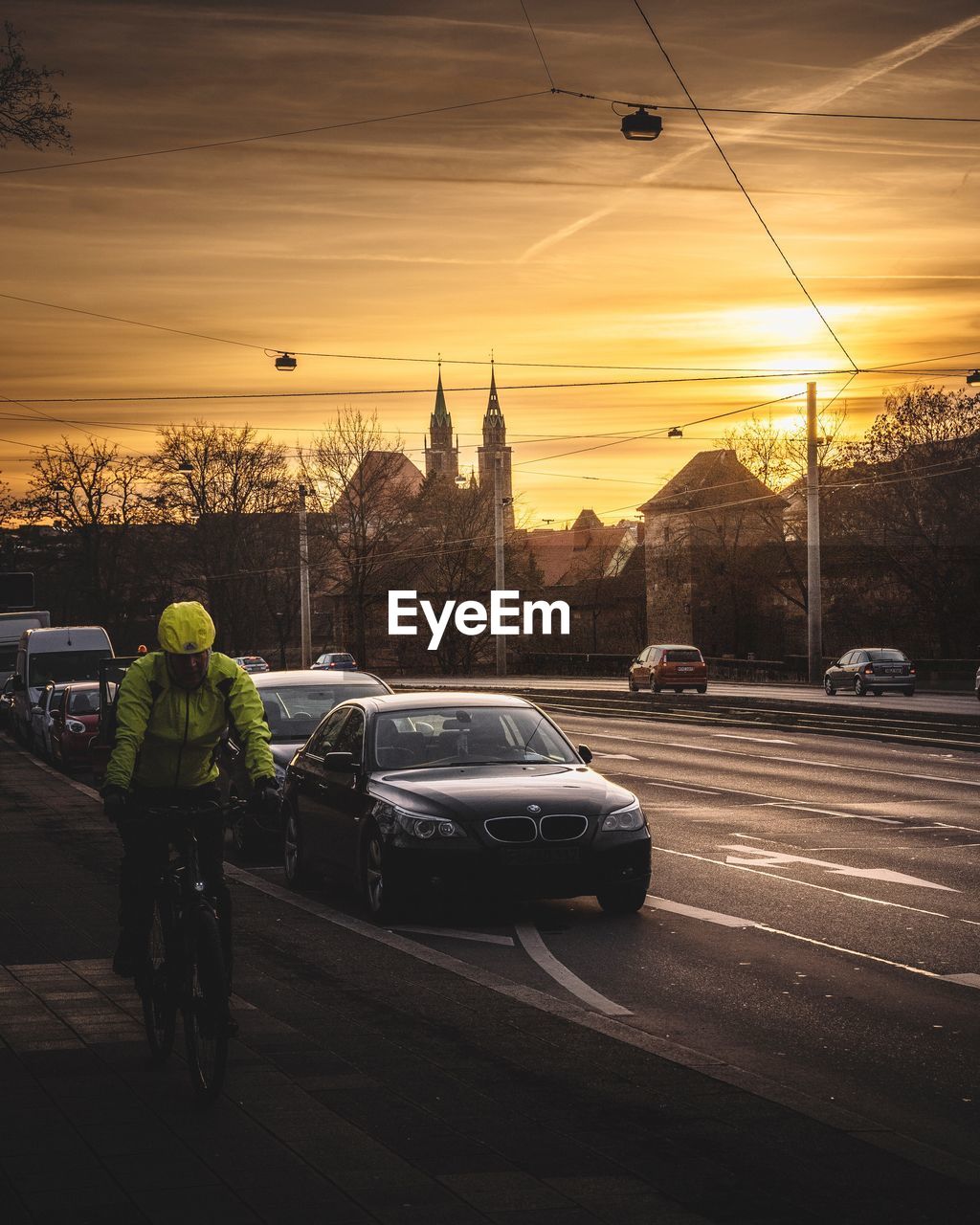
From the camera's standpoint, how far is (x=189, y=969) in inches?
242

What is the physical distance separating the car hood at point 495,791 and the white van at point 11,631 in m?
42.4

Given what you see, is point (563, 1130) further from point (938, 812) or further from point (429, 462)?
point (429, 462)

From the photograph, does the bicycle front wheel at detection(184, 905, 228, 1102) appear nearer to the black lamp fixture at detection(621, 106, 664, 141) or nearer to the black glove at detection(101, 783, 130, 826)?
the black glove at detection(101, 783, 130, 826)

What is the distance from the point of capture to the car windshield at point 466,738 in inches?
464

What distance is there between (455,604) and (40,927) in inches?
3150

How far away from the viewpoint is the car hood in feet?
34.9

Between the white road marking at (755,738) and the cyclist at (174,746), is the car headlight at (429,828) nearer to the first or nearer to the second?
the cyclist at (174,746)

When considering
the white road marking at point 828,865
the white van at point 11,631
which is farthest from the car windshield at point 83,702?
the white van at point 11,631

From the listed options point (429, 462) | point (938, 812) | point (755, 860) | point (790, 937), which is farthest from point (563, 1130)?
point (429, 462)

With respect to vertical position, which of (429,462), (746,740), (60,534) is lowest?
(746,740)

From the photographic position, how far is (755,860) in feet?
45.5

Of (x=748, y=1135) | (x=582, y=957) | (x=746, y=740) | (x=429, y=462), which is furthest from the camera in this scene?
(x=429, y=462)

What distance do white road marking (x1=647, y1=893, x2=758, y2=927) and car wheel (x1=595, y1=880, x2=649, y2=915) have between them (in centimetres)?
29

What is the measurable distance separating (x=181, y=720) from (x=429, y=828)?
420cm
